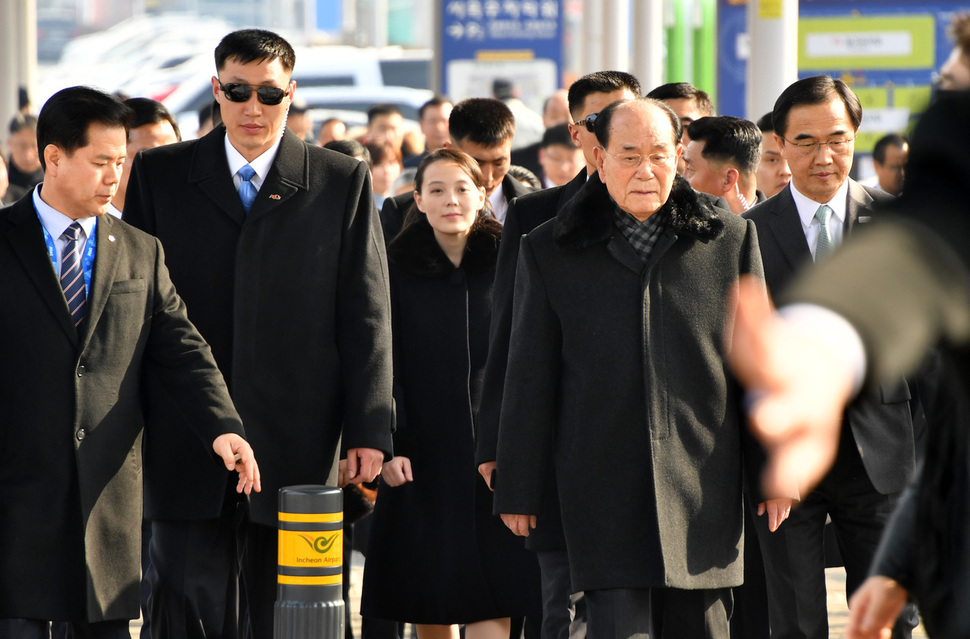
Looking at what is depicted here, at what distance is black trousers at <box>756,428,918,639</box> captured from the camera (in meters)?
5.49

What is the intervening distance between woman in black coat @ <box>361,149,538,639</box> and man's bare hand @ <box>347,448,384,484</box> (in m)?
0.64

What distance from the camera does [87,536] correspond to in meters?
4.70

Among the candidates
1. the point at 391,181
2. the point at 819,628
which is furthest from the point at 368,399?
the point at 391,181

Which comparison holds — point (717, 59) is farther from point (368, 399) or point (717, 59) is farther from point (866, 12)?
point (368, 399)

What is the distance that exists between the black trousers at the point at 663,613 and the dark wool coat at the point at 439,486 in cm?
121

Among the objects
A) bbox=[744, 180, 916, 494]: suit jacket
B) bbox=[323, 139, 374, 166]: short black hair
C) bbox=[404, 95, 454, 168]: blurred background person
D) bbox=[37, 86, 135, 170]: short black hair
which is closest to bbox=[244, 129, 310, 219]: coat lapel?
bbox=[37, 86, 135, 170]: short black hair

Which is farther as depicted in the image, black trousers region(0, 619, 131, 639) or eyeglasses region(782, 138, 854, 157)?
eyeglasses region(782, 138, 854, 157)

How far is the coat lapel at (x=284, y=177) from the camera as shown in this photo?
17.9 feet

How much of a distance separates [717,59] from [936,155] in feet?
49.1

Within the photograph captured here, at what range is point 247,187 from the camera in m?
5.55

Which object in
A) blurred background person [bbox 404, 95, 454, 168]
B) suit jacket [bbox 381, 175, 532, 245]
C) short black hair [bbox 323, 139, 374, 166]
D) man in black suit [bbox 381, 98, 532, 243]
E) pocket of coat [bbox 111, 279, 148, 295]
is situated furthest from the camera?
blurred background person [bbox 404, 95, 454, 168]

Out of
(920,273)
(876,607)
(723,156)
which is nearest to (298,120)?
(723,156)

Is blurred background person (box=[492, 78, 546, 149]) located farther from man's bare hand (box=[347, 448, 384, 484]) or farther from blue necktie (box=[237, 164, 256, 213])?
man's bare hand (box=[347, 448, 384, 484])

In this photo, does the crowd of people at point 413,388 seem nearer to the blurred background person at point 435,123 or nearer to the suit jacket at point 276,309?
the suit jacket at point 276,309
